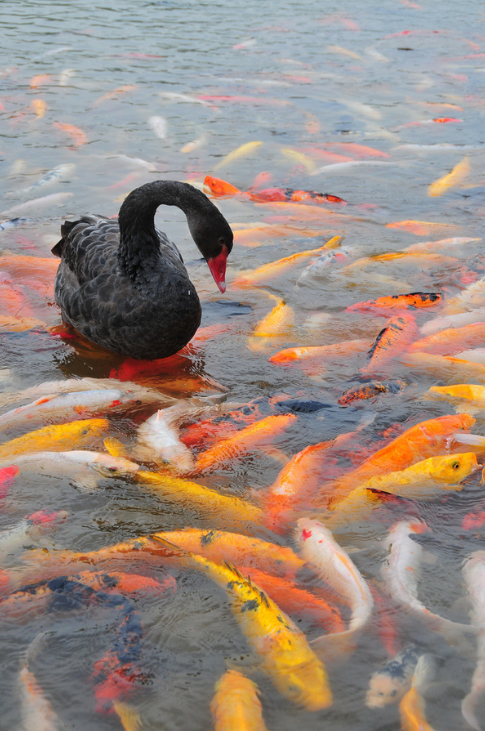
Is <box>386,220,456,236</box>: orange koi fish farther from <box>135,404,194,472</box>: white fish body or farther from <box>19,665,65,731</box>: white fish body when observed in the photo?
<box>19,665,65,731</box>: white fish body

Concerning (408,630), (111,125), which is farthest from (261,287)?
(111,125)

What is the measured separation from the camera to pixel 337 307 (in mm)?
5707

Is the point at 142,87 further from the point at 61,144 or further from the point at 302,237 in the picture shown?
the point at 302,237

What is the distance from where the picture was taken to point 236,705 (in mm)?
2545

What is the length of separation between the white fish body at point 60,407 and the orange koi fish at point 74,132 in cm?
562

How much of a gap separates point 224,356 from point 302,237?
2.35 meters

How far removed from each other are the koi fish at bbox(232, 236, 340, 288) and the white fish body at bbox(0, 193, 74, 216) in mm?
2552

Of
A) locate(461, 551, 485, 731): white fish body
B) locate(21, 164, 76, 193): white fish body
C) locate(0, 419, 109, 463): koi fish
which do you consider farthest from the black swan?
locate(21, 164, 76, 193): white fish body

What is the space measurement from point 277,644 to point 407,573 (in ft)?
2.46

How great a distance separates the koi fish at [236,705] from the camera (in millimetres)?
2484

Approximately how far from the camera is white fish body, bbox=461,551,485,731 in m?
2.59

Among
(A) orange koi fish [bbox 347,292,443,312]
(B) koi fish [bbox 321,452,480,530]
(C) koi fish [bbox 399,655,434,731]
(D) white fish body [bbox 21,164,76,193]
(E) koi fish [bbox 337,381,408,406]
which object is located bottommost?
(C) koi fish [bbox 399,655,434,731]

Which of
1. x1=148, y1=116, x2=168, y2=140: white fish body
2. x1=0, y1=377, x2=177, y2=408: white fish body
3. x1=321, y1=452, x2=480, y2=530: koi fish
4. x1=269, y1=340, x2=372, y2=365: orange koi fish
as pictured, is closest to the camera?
x1=321, y1=452, x2=480, y2=530: koi fish

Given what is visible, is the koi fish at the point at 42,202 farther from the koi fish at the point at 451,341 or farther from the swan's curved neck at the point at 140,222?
the koi fish at the point at 451,341
